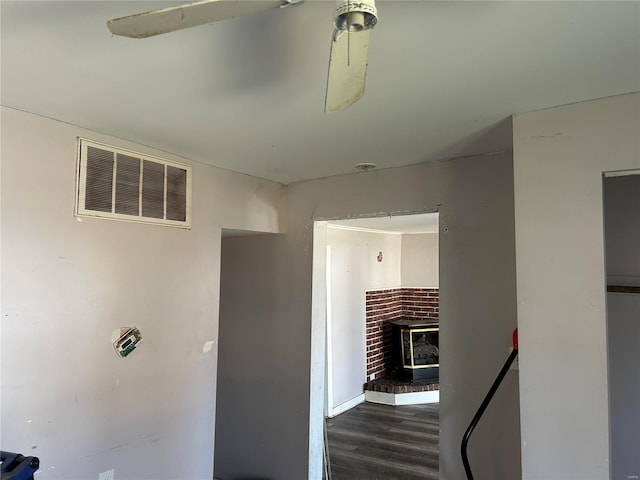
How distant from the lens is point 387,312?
21.0ft

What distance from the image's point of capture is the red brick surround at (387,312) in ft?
19.6

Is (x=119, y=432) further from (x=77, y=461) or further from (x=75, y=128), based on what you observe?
(x=75, y=128)

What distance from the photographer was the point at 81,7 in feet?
3.76

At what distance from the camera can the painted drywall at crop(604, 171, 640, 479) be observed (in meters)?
2.40

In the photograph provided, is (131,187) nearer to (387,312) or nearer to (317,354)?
(317,354)

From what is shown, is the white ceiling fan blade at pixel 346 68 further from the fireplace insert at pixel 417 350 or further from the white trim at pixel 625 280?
the fireplace insert at pixel 417 350

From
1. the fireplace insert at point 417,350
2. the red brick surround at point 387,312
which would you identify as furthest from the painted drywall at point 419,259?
the fireplace insert at point 417,350

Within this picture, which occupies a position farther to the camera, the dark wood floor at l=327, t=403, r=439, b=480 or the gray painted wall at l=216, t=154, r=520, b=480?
the dark wood floor at l=327, t=403, r=439, b=480

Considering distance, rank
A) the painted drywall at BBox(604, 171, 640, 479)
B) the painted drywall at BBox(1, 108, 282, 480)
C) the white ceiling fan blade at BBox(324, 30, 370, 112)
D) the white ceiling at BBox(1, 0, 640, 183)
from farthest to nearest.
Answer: the painted drywall at BBox(604, 171, 640, 479), the painted drywall at BBox(1, 108, 282, 480), the white ceiling at BBox(1, 0, 640, 183), the white ceiling fan blade at BBox(324, 30, 370, 112)

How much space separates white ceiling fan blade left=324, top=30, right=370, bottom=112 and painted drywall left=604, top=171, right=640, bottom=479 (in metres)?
2.02

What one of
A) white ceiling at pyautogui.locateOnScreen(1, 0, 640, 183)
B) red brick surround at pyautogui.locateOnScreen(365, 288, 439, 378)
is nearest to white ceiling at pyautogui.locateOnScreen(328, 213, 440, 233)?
red brick surround at pyautogui.locateOnScreen(365, 288, 439, 378)

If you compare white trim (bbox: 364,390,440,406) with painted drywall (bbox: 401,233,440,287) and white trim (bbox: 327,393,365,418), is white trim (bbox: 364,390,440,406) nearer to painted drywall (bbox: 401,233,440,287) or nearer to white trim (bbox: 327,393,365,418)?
white trim (bbox: 327,393,365,418)

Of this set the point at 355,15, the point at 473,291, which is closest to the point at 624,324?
the point at 473,291

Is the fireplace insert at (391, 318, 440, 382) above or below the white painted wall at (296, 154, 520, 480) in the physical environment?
below
